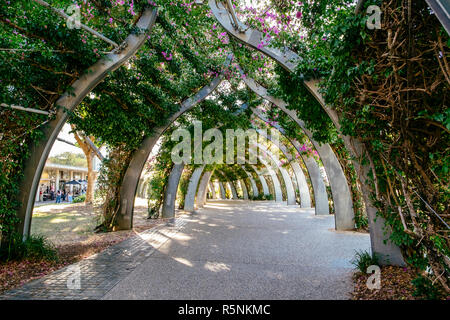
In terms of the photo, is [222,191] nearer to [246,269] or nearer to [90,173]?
[90,173]

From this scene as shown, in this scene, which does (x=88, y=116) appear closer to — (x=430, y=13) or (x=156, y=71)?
(x=156, y=71)

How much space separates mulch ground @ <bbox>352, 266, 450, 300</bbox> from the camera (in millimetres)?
2939

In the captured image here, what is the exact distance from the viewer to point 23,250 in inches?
172

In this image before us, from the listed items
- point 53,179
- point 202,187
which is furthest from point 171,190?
point 53,179

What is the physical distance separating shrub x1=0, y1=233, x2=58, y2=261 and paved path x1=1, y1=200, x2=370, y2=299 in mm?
698

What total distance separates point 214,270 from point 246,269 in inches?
21.3

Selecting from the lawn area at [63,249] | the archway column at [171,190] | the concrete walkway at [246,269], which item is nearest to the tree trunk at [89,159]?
the archway column at [171,190]

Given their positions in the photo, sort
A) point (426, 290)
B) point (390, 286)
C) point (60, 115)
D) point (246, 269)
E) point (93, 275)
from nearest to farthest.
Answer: point (426, 290), point (390, 286), point (93, 275), point (246, 269), point (60, 115)

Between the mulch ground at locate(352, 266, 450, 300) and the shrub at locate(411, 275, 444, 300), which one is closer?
the shrub at locate(411, 275, 444, 300)

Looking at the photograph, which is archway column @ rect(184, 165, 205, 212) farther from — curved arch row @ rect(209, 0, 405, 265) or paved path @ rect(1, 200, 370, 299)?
curved arch row @ rect(209, 0, 405, 265)

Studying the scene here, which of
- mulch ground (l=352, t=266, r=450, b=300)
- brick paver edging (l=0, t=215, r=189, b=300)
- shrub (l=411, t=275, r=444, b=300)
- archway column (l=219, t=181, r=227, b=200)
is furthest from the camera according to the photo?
archway column (l=219, t=181, r=227, b=200)

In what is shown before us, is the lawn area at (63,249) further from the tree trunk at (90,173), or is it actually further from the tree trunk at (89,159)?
the tree trunk at (90,173)

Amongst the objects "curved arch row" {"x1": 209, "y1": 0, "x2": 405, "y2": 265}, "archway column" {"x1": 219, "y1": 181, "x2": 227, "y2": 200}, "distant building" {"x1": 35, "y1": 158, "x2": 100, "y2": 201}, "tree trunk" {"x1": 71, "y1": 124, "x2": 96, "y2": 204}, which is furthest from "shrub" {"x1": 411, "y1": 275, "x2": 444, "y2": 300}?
"archway column" {"x1": 219, "y1": 181, "x2": 227, "y2": 200}
